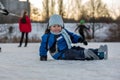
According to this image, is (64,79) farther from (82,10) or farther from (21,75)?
(82,10)

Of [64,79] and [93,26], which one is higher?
[64,79]

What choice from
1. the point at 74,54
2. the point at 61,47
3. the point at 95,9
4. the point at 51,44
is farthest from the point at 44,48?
the point at 95,9

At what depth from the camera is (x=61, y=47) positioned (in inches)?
355

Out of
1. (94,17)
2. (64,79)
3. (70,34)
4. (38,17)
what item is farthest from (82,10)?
(64,79)

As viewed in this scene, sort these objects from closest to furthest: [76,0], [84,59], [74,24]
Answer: [84,59] → [74,24] → [76,0]

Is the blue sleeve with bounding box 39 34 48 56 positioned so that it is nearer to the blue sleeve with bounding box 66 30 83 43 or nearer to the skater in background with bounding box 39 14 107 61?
the skater in background with bounding box 39 14 107 61

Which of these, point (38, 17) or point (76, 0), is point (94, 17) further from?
point (38, 17)

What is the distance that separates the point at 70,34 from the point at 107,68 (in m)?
2.34

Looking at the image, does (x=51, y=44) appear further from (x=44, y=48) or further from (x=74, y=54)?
(x=74, y=54)

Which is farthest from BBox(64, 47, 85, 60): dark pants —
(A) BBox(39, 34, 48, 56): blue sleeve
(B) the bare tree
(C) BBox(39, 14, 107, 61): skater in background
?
(B) the bare tree

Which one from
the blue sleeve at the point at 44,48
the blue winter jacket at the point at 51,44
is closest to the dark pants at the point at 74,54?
the blue winter jacket at the point at 51,44

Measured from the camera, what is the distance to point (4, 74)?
Answer: 634 centimetres

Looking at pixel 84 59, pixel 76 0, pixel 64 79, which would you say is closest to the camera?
pixel 64 79

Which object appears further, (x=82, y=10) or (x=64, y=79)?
(x=82, y=10)
